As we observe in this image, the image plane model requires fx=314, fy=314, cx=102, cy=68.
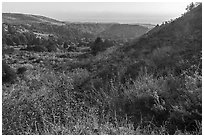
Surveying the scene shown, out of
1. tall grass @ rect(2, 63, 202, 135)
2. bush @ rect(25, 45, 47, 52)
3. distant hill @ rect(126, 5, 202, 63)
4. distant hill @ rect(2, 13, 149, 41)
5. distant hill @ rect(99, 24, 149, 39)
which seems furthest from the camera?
distant hill @ rect(99, 24, 149, 39)

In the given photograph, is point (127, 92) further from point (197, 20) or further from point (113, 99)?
point (197, 20)

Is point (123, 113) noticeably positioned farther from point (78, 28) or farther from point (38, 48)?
point (78, 28)

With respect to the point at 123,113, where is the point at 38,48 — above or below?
below

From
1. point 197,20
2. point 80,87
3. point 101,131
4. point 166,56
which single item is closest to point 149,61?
point 166,56

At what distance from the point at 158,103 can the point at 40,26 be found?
396ft

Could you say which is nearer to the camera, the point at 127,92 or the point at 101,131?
the point at 101,131

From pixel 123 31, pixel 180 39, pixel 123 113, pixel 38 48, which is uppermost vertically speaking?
pixel 180 39

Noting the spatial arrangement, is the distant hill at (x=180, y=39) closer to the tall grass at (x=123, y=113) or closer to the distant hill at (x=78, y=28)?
the tall grass at (x=123, y=113)

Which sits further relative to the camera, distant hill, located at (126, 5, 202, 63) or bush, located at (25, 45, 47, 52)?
bush, located at (25, 45, 47, 52)

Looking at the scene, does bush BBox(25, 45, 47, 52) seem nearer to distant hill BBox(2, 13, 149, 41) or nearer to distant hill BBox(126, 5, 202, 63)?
distant hill BBox(126, 5, 202, 63)

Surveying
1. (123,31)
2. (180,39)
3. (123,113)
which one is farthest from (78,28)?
(123,113)

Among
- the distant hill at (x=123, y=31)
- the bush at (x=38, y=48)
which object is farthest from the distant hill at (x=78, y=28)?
the bush at (x=38, y=48)

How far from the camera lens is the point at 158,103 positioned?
4.12m

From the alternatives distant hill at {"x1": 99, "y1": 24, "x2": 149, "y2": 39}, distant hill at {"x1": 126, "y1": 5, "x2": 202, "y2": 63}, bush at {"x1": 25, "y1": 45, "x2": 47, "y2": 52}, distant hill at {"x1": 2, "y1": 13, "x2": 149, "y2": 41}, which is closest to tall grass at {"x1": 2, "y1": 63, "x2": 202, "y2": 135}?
distant hill at {"x1": 126, "y1": 5, "x2": 202, "y2": 63}
